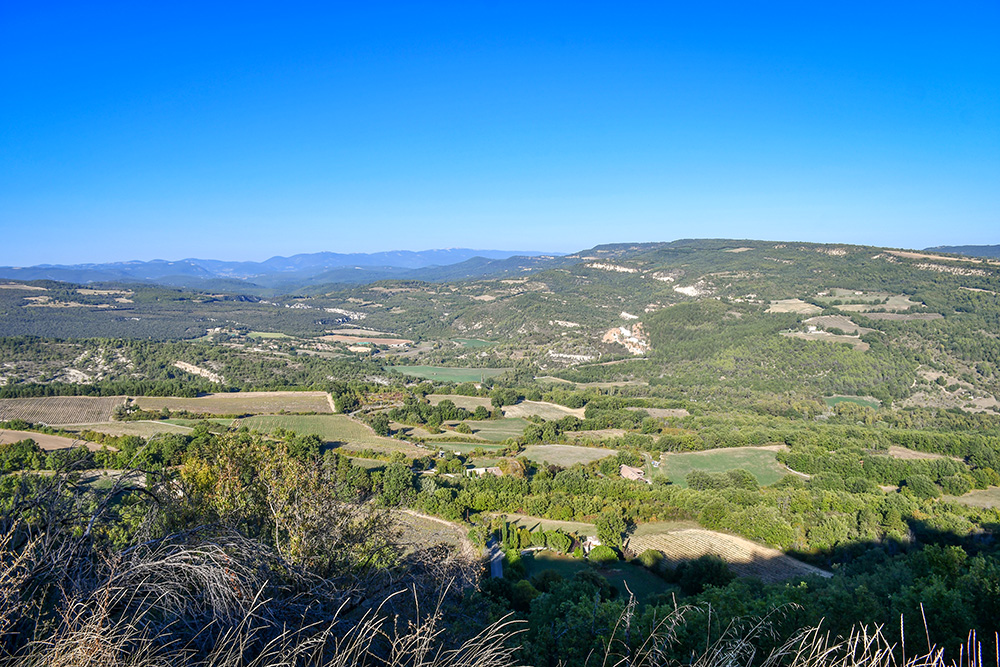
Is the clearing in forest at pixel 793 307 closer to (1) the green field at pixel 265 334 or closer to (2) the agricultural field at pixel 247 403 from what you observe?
(2) the agricultural field at pixel 247 403

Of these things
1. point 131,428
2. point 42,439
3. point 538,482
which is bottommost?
point 538,482

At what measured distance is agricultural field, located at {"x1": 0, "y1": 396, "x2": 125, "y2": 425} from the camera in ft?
135

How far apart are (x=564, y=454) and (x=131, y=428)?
32.1 metres

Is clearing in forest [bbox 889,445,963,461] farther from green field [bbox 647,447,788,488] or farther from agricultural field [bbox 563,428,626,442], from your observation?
agricultural field [bbox 563,428,626,442]

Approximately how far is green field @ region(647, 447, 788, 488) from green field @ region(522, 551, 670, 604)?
1236cm

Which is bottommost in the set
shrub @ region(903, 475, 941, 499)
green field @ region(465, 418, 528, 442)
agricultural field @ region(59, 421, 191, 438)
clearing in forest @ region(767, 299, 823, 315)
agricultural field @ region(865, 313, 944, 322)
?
green field @ region(465, 418, 528, 442)

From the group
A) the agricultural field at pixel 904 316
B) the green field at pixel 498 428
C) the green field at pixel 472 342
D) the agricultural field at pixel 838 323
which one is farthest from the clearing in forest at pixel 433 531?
the green field at pixel 472 342

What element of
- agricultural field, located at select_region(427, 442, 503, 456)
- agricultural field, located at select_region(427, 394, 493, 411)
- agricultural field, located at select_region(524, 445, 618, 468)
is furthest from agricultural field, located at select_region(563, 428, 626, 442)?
agricultural field, located at select_region(427, 394, 493, 411)

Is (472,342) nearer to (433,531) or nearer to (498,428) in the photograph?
(498,428)

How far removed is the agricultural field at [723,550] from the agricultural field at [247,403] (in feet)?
107

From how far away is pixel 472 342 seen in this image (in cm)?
10875

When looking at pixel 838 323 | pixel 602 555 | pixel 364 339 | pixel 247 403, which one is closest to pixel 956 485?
pixel 602 555

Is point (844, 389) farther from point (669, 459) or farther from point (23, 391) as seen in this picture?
point (23, 391)

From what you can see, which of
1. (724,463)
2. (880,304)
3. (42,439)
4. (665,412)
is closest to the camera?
(42,439)
